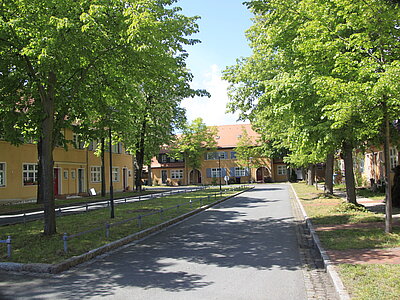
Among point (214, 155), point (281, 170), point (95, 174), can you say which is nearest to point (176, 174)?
point (214, 155)

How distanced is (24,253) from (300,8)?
10.5 m

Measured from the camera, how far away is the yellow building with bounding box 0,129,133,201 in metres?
26.0

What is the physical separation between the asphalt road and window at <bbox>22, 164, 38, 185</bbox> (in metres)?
20.5

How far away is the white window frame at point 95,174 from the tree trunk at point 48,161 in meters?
26.3

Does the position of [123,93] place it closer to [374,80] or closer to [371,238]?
[374,80]

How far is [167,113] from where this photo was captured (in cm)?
3469

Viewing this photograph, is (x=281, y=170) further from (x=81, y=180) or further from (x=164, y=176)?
(x=81, y=180)

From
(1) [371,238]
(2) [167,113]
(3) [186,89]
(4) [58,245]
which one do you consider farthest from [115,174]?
(1) [371,238]

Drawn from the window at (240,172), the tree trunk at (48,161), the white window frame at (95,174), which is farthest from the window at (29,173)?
the window at (240,172)

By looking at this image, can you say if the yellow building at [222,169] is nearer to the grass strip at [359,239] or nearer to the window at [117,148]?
the window at [117,148]

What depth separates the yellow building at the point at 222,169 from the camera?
64750 mm

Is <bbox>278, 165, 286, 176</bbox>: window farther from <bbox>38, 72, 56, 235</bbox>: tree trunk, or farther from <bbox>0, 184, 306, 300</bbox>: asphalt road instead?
<bbox>38, 72, 56, 235</bbox>: tree trunk

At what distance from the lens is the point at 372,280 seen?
227 inches

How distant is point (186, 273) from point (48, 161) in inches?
235
